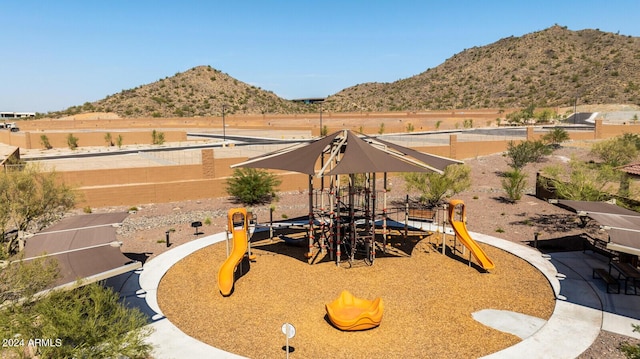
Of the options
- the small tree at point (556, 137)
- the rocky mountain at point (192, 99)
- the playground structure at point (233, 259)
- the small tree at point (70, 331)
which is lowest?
the playground structure at point (233, 259)

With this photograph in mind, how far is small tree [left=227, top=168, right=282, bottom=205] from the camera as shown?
24.8m

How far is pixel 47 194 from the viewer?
16016 millimetres

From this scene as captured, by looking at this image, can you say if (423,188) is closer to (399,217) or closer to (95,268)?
(399,217)

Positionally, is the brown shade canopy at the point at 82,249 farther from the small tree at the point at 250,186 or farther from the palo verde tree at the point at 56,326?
the small tree at the point at 250,186

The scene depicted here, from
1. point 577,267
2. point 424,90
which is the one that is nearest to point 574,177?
point 577,267

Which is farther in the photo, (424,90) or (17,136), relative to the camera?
(424,90)

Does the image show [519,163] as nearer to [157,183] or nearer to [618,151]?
[618,151]

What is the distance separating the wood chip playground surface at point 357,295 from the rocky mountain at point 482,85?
82.2 meters

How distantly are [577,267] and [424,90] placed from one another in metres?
104

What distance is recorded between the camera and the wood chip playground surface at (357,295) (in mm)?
9531

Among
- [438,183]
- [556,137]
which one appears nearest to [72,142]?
[438,183]

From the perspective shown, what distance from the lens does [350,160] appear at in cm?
1344

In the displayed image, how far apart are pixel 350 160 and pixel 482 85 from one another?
10215 cm

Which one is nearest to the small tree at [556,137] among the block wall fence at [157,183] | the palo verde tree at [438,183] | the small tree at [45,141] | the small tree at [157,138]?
the palo verde tree at [438,183]
